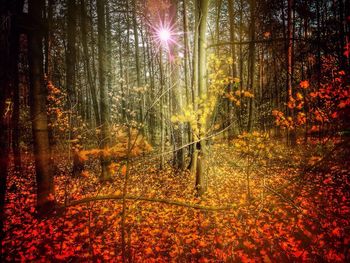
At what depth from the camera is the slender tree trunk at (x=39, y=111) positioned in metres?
5.38

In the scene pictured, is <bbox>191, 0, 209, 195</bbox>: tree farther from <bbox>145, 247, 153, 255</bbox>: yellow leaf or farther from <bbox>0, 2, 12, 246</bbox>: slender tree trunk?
<bbox>0, 2, 12, 246</bbox>: slender tree trunk

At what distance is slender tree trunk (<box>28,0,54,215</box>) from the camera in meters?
5.38

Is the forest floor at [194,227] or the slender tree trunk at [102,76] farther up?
the slender tree trunk at [102,76]

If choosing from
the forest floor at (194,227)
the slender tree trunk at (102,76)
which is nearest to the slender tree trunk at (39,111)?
the forest floor at (194,227)

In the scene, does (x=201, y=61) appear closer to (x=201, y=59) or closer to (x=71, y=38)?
(x=201, y=59)

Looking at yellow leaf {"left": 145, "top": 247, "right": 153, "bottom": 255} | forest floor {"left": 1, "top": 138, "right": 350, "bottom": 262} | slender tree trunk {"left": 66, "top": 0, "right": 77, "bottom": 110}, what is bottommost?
yellow leaf {"left": 145, "top": 247, "right": 153, "bottom": 255}

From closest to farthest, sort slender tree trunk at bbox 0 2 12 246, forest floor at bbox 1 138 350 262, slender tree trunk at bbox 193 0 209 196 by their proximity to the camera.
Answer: slender tree trunk at bbox 0 2 12 246 → forest floor at bbox 1 138 350 262 → slender tree trunk at bbox 193 0 209 196

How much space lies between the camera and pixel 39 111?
5688 millimetres

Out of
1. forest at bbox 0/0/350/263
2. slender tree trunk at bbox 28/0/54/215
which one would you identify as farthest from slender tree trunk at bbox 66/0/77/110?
slender tree trunk at bbox 28/0/54/215

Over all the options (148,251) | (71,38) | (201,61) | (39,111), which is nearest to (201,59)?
(201,61)

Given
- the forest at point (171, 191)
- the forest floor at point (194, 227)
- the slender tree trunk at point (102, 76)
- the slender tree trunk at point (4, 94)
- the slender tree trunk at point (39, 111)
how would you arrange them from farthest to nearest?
the slender tree trunk at point (102, 76) → the slender tree trunk at point (39, 111) → the forest floor at point (194, 227) → the forest at point (171, 191) → the slender tree trunk at point (4, 94)

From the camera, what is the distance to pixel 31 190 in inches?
382

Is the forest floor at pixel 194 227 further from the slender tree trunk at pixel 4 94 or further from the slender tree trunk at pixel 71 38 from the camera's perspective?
the slender tree trunk at pixel 71 38

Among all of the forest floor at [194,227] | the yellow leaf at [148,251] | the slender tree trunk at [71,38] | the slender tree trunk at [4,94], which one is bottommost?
the yellow leaf at [148,251]
